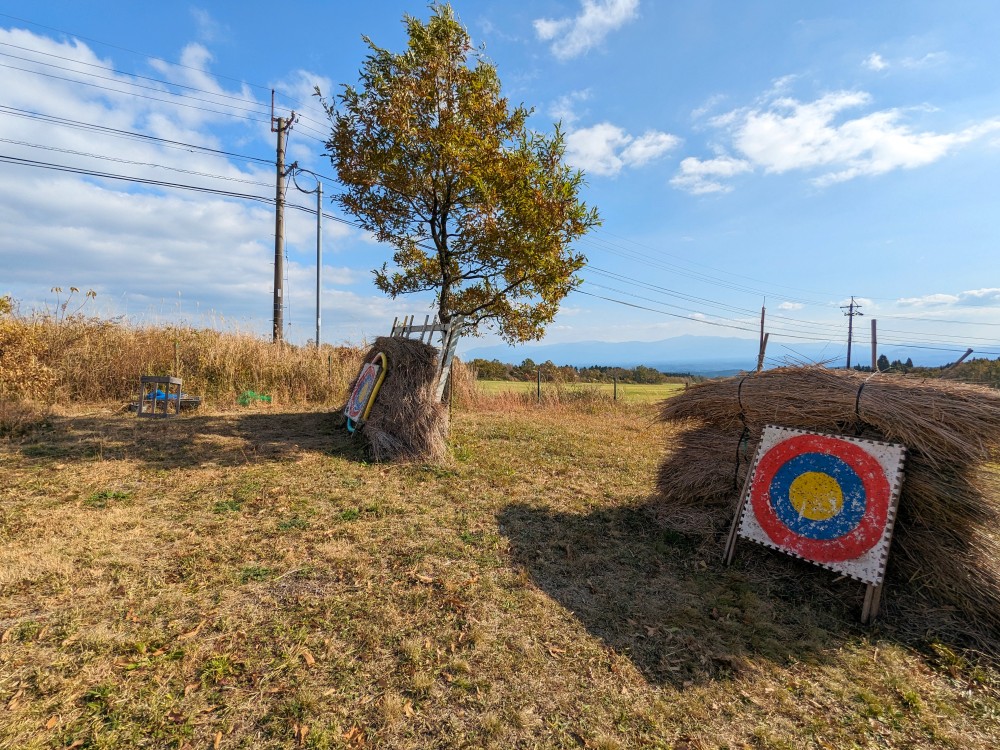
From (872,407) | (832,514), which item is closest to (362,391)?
(832,514)

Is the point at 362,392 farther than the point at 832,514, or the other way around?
the point at 362,392

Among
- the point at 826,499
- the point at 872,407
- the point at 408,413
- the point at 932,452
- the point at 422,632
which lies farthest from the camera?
the point at 408,413

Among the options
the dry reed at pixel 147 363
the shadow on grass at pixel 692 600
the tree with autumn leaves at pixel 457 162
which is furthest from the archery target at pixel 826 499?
the dry reed at pixel 147 363

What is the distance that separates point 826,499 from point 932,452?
0.85 meters

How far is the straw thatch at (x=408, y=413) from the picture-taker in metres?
7.70

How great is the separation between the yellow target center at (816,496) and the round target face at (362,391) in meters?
6.77

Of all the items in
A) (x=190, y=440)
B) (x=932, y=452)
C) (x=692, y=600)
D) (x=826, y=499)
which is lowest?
(x=692, y=600)

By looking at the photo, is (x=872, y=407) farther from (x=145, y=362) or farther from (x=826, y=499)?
(x=145, y=362)

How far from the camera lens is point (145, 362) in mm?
12172

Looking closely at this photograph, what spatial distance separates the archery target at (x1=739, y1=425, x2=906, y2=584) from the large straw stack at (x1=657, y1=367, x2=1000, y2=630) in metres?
0.25

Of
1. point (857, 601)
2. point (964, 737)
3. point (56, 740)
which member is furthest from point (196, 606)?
point (857, 601)

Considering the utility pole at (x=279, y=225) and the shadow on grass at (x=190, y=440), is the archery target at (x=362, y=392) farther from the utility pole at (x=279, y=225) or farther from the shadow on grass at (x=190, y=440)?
the utility pole at (x=279, y=225)

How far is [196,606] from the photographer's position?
3299mm

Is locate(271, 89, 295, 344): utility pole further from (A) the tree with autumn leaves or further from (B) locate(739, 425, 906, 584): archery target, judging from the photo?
(B) locate(739, 425, 906, 584): archery target
